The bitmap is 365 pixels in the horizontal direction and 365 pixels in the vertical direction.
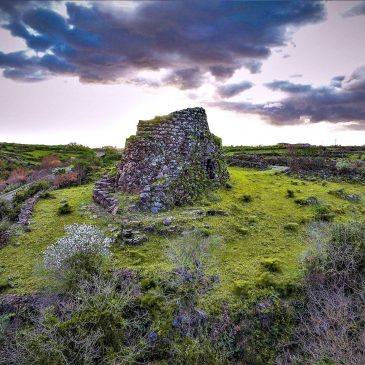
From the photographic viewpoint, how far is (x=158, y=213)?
1465cm

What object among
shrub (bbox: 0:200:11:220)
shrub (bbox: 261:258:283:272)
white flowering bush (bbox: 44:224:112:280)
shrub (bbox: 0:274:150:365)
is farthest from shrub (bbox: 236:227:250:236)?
shrub (bbox: 0:200:11:220)

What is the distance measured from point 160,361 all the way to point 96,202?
10.5 metres

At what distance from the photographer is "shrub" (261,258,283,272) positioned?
10742 mm

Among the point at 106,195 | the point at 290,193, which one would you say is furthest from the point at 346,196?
the point at 106,195

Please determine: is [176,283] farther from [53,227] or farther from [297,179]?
[297,179]

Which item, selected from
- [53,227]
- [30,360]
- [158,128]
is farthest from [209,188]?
[30,360]

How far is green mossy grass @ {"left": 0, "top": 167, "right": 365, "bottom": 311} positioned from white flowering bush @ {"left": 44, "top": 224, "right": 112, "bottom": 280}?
3.54ft

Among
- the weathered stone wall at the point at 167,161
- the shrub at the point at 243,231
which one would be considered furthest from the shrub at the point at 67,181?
the shrub at the point at 243,231

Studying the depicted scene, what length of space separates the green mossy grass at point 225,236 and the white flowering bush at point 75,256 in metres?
1.08

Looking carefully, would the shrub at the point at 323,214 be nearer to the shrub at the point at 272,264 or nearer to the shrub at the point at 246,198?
the shrub at the point at 246,198

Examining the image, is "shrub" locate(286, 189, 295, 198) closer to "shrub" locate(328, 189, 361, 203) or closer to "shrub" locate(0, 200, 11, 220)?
"shrub" locate(328, 189, 361, 203)

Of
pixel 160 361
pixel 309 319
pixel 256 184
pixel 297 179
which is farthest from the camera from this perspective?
pixel 297 179

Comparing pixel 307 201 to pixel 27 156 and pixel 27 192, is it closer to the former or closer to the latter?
pixel 27 192

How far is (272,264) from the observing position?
10.9m
